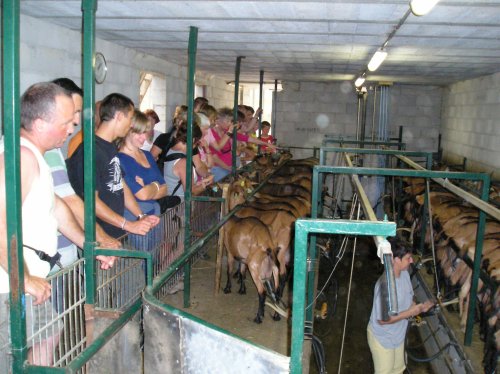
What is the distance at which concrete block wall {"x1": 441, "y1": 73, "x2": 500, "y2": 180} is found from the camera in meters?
9.34

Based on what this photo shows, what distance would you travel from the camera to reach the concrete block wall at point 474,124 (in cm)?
934

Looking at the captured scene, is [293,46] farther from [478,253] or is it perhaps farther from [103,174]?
[103,174]

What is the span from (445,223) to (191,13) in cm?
441

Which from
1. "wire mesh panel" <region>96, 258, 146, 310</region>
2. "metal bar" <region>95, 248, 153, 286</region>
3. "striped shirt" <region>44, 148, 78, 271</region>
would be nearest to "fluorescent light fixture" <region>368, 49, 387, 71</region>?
"wire mesh panel" <region>96, 258, 146, 310</region>

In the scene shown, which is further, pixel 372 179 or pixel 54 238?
pixel 372 179

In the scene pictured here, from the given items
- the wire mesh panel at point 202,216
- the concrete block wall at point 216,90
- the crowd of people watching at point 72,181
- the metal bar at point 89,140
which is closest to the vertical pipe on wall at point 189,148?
the crowd of people watching at point 72,181

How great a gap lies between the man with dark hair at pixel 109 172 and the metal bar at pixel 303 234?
1.80 metres

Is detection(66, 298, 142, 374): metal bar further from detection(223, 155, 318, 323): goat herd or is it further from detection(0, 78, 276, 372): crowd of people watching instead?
detection(223, 155, 318, 323): goat herd

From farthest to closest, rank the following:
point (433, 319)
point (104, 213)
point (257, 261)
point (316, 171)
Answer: point (433, 319)
point (257, 261)
point (316, 171)
point (104, 213)

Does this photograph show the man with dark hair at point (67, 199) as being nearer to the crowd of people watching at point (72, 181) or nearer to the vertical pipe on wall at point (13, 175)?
the crowd of people watching at point (72, 181)

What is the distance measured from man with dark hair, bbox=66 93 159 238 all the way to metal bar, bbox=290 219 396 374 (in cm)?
180

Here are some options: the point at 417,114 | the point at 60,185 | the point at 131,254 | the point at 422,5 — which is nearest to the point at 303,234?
the point at 131,254

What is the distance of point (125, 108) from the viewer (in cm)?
350

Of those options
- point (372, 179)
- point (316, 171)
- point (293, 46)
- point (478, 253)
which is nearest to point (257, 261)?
point (316, 171)
